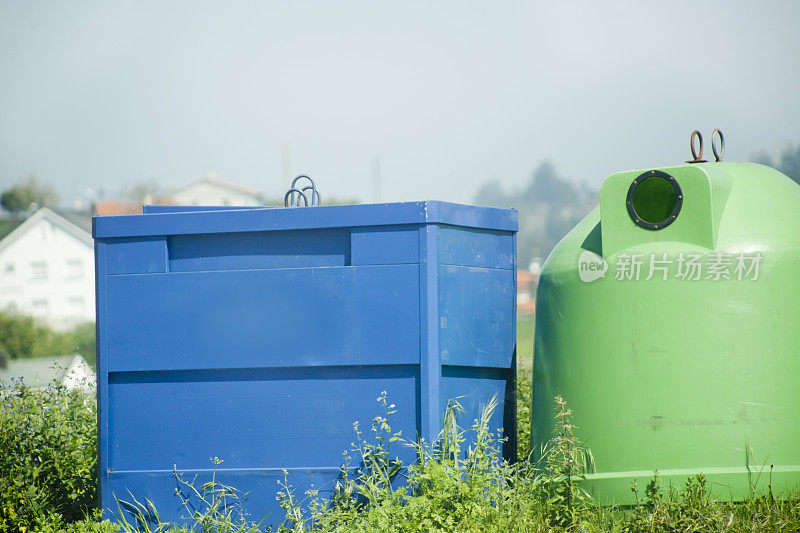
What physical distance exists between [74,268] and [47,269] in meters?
1.34

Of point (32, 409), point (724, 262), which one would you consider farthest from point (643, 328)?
point (32, 409)

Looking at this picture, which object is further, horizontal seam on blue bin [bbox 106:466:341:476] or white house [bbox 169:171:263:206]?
white house [bbox 169:171:263:206]

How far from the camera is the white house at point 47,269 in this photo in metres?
40.4

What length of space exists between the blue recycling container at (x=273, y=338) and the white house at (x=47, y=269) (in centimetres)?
3917

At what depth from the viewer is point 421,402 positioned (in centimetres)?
339

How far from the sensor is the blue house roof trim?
346cm

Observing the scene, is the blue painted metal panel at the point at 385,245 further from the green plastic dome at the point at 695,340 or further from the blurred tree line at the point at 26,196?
the blurred tree line at the point at 26,196

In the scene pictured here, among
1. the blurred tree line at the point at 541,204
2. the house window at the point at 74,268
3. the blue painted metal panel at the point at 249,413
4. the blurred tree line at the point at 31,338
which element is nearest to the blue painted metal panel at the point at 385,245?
the blue painted metal panel at the point at 249,413

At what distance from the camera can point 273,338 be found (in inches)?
140

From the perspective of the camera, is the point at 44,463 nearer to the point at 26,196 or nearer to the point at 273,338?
the point at 273,338

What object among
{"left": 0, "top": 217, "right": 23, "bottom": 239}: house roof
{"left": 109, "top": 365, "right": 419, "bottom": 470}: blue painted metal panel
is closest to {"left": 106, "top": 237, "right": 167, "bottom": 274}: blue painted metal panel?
{"left": 109, "top": 365, "right": 419, "bottom": 470}: blue painted metal panel

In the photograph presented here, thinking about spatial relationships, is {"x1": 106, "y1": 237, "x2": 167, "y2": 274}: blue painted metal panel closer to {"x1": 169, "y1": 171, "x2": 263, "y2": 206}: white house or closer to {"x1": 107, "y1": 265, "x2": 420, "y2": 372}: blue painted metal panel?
{"x1": 107, "y1": 265, "x2": 420, "y2": 372}: blue painted metal panel

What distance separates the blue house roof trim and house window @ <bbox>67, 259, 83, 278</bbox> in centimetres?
4019

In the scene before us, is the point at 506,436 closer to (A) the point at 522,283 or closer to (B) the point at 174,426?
(B) the point at 174,426
